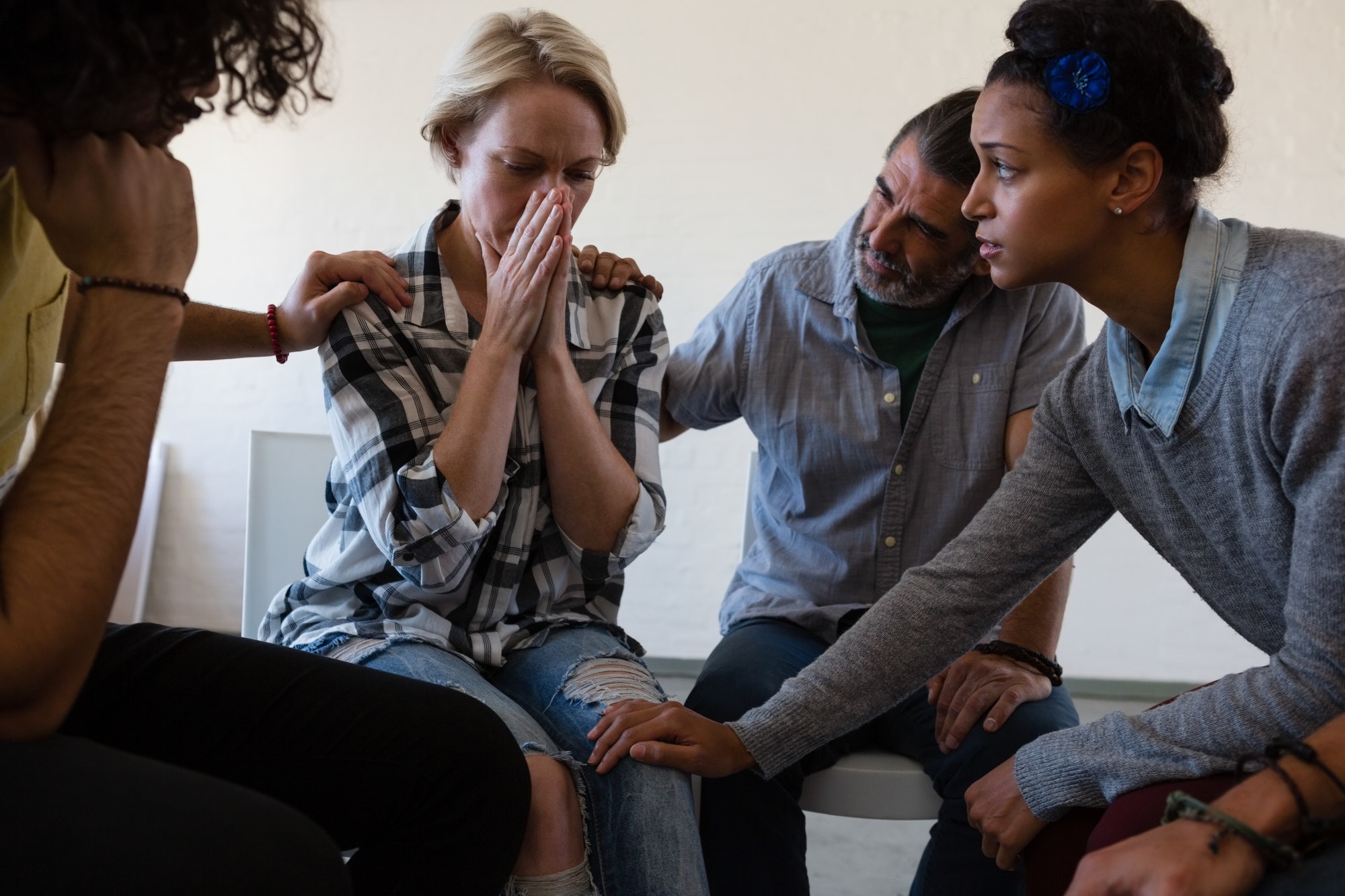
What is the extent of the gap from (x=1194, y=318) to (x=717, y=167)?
8.79ft

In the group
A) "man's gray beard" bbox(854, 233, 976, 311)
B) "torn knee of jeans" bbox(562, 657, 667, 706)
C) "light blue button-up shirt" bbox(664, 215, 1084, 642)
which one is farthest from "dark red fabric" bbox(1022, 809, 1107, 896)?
"man's gray beard" bbox(854, 233, 976, 311)

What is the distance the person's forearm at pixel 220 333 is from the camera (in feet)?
4.70

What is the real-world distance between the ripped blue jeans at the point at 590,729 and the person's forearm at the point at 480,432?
0.65 ft

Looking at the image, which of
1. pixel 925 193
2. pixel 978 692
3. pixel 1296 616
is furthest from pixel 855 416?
pixel 1296 616

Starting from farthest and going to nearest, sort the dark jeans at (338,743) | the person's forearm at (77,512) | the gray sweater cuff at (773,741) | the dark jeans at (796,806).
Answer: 1. the dark jeans at (796,806)
2. the gray sweater cuff at (773,741)
3. the dark jeans at (338,743)
4. the person's forearm at (77,512)

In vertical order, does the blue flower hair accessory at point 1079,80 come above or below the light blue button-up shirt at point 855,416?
above

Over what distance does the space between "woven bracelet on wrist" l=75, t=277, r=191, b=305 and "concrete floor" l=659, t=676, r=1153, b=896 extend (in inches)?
70.1

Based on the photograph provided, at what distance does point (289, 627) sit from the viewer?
1.41 metres

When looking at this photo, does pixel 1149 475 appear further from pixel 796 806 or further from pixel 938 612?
pixel 796 806

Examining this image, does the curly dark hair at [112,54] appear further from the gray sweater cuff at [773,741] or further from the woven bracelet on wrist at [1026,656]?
the woven bracelet on wrist at [1026,656]

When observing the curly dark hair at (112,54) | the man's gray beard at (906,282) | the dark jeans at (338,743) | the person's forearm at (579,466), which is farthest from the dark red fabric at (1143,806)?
the curly dark hair at (112,54)

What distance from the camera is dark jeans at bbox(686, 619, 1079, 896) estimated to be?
4.50 ft

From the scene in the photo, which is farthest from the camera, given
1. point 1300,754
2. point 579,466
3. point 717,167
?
point 717,167

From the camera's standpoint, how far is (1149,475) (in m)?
1.17
